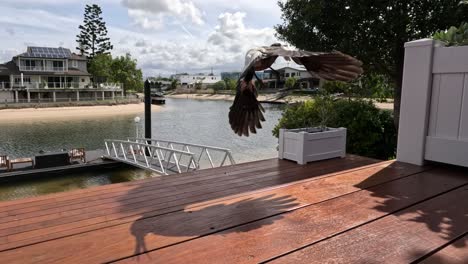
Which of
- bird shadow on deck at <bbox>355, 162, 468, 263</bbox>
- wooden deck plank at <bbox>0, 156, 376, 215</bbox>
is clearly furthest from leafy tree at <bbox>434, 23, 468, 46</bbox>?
wooden deck plank at <bbox>0, 156, 376, 215</bbox>

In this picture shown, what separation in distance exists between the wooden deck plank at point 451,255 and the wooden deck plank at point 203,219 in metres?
1.05

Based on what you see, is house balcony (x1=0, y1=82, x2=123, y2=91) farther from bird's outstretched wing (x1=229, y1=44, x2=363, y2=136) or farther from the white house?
bird's outstretched wing (x1=229, y1=44, x2=363, y2=136)

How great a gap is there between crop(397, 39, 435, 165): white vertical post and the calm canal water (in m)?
11.0

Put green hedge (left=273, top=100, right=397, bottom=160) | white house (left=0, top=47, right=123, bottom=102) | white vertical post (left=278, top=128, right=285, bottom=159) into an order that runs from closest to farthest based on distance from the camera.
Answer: white vertical post (left=278, top=128, right=285, bottom=159), green hedge (left=273, top=100, right=397, bottom=160), white house (left=0, top=47, right=123, bottom=102)

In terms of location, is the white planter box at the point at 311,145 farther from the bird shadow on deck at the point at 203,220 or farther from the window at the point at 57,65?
the window at the point at 57,65

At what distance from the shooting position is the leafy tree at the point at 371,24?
319 inches

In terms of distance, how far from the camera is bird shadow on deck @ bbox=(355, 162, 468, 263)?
84.4 inches

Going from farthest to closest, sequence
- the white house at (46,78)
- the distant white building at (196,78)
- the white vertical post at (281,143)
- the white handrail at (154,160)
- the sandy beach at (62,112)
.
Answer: the distant white building at (196,78) → the white house at (46,78) → the sandy beach at (62,112) → the white handrail at (154,160) → the white vertical post at (281,143)

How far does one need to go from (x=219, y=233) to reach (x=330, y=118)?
491 centimetres

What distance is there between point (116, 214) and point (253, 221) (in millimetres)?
1074

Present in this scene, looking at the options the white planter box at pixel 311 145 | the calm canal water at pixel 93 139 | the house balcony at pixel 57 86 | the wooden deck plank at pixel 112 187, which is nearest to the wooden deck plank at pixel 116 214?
the wooden deck plank at pixel 112 187

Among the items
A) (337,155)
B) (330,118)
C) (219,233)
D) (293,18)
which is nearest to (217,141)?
(293,18)

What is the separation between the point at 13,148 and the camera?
70.4 ft

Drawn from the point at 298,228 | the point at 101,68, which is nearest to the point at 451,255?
the point at 298,228
